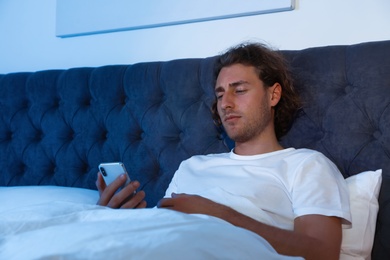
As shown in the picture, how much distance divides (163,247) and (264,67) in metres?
0.87

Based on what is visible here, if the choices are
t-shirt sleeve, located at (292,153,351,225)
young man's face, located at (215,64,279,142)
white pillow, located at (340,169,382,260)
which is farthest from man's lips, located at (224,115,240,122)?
white pillow, located at (340,169,382,260)

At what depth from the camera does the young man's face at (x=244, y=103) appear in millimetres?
1319

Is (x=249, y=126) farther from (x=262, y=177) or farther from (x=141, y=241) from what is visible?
(x=141, y=241)

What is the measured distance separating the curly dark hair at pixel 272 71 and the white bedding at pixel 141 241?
2.07 ft

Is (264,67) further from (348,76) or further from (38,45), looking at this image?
(38,45)

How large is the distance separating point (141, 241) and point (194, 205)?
0.46 m

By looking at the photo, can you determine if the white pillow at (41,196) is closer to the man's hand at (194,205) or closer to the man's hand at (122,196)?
the man's hand at (122,196)

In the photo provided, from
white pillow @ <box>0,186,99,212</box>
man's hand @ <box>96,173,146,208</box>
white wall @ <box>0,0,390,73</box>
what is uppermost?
white wall @ <box>0,0,390,73</box>


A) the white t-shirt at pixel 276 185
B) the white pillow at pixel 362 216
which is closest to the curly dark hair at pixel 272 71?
the white t-shirt at pixel 276 185

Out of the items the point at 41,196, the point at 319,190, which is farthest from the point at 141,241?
the point at 41,196

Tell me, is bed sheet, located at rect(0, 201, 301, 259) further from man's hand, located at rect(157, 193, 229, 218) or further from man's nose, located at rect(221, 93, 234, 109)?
man's nose, located at rect(221, 93, 234, 109)

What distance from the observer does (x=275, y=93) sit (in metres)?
1.39

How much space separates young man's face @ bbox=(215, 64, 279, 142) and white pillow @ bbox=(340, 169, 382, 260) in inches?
12.8

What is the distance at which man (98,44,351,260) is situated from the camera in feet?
3.32
